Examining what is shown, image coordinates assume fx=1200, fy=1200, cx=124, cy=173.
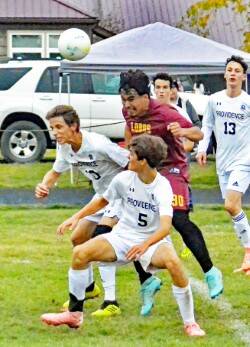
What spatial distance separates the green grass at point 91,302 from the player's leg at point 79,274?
10cm

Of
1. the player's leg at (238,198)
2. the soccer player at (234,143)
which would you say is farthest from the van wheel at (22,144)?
the player's leg at (238,198)

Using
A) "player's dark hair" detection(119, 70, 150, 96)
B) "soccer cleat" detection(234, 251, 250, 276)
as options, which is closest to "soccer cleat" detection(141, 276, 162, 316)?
"player's dark hair" detection(119, 70, 150, 96)

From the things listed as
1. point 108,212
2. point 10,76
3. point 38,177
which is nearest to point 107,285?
point 108,212

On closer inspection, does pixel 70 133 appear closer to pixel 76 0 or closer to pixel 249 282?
pixel 249 282

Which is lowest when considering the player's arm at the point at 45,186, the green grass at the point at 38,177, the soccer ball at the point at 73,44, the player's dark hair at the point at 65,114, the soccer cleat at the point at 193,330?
the green grass at the point at 38,177

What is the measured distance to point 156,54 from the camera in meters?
20.1

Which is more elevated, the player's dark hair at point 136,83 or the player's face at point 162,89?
the player's dark hair at point 136,83

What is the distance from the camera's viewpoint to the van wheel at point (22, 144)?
21703 mm

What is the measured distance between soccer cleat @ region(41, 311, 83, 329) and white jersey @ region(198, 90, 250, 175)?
3.21 metres

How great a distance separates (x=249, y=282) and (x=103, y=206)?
2.13 m

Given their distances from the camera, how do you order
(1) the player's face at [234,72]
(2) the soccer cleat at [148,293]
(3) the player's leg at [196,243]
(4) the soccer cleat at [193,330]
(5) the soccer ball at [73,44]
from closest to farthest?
1. (4) the soccer cleat at [193,330]
2. (2) the soccer cleat at [148,293]
3. (3) the player's leg at [196,243]
4. (1) the player's face at [234,72]
5. (5) the soccer ball at [73,44]

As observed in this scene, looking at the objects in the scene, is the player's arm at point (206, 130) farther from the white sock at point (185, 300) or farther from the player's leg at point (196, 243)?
the white sock at point (185, 300)

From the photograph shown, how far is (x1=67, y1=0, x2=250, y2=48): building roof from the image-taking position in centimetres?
3597

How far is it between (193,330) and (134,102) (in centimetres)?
175
